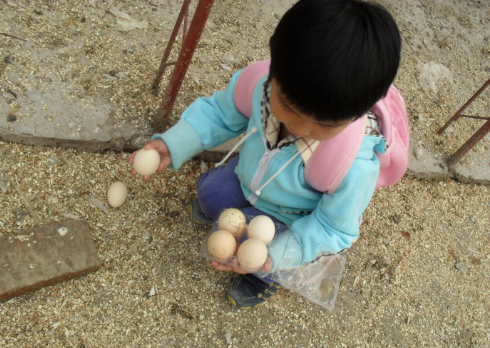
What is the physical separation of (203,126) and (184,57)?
10.0 inches

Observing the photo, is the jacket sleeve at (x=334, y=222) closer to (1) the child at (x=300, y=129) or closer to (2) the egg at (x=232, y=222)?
(1) the child at (x=300, y=129)

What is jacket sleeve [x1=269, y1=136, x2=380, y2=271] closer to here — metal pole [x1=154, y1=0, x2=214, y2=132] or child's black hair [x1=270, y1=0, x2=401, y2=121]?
child's black hair [x1=270, y1=0, x2=401, y2=121]

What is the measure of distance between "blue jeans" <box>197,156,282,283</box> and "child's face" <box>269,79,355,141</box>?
56 centimetres

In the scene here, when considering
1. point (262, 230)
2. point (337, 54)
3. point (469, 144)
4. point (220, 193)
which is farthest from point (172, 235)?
point (469, 144)

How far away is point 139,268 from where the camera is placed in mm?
1491

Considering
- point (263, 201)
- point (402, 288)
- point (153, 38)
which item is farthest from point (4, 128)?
point (402, 288)

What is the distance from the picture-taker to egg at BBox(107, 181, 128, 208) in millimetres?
1520

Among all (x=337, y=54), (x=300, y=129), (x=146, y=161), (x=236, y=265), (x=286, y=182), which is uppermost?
(x=337, y=54)

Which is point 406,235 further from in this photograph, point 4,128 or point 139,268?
point 4,128

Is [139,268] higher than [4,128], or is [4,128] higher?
[4,128]

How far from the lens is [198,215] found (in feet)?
5.31

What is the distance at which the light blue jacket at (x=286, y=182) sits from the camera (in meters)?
1.15

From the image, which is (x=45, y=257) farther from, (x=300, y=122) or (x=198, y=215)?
(x=300, y=122)

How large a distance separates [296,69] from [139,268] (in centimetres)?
96
